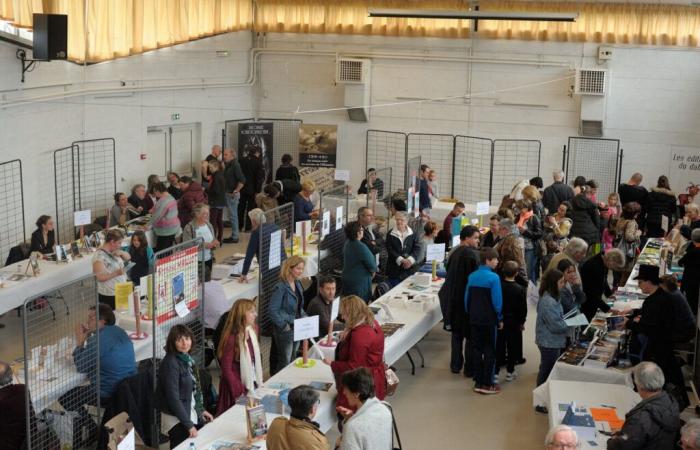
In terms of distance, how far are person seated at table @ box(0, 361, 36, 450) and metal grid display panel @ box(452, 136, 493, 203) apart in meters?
11.1

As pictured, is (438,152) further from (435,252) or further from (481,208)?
(435,252)

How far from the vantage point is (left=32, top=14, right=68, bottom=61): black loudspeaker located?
10.8 metres

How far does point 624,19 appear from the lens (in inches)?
591

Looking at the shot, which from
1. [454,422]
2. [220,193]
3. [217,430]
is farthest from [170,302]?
[220,193]

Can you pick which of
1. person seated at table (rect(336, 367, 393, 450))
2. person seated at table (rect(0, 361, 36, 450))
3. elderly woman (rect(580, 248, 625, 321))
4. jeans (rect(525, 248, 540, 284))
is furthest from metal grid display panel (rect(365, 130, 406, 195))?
person seated at table (rect(336, 367, 393, 450))

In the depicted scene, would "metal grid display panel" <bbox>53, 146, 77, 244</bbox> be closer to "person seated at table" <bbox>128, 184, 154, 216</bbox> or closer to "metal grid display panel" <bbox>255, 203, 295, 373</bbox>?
"person seated at table" <bbox>128, 184, 154, 216</bbox>

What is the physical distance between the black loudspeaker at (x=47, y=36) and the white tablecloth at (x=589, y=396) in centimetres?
682

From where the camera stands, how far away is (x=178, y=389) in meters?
6.25

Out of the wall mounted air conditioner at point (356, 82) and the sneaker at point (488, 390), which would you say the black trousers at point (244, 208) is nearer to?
the wall mounted air conditioner at point (356, 82)

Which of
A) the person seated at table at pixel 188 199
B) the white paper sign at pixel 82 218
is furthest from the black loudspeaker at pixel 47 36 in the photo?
the person seated at table at pixel 188 199

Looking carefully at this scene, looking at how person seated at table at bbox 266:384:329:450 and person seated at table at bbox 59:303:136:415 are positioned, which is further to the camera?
person seated at table at bbox 59:303:136:415

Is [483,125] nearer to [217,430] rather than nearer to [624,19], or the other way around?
[624,19]

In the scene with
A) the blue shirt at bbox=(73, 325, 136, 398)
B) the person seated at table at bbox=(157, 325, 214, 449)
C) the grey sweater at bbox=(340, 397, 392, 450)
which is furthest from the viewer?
the blue shirt at bbox=(73, 325, 136, 398)

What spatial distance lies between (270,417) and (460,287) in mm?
2822
